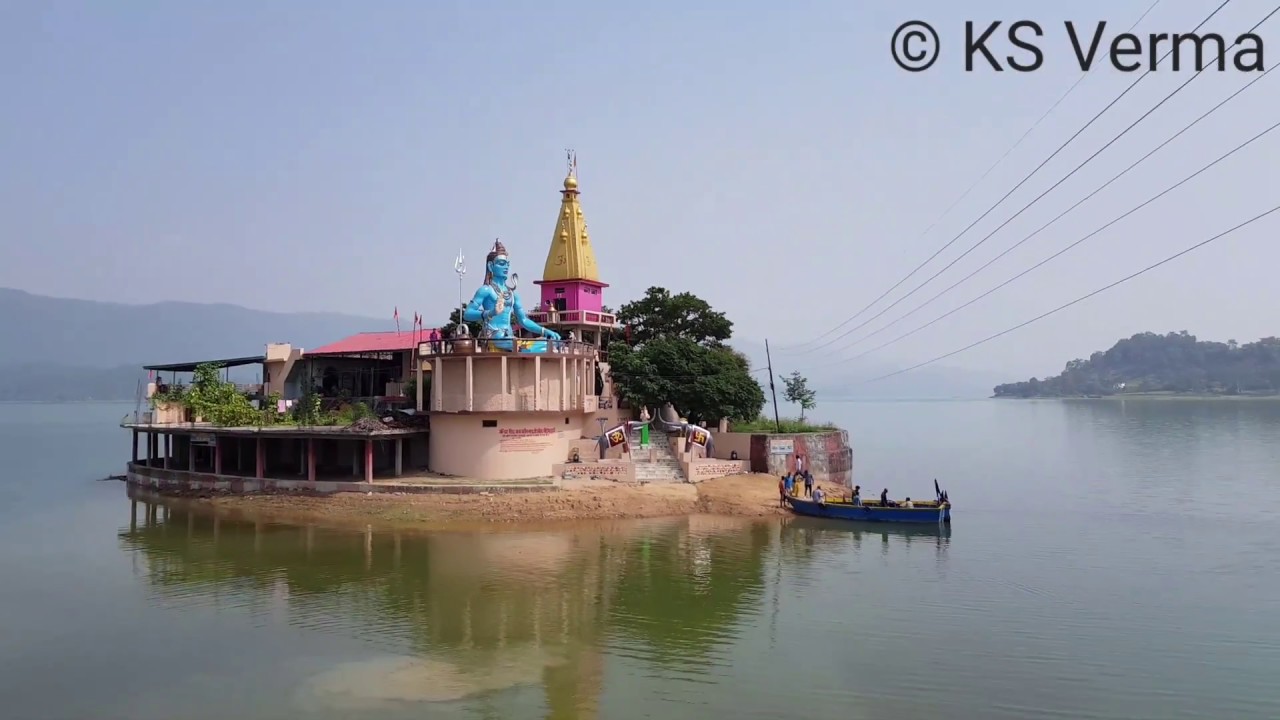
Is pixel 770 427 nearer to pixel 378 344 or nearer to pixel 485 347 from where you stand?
pixel 485 347

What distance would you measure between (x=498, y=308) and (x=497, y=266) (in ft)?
7.31

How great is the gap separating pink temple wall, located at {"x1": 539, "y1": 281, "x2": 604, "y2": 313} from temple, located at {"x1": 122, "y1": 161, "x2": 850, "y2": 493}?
Result: 3.5 inches

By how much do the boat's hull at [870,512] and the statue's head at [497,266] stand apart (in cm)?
1805

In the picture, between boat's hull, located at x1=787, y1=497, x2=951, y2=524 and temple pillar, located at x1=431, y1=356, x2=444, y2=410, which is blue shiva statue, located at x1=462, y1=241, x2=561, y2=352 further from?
boat's hull, located at x1=787, y1=497, x2=951, y2=524

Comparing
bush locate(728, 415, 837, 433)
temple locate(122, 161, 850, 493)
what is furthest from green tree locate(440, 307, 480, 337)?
bush locate(728, 415, 837, 433)

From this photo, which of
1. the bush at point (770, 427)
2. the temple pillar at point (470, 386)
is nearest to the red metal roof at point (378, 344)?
the temple pillar at point (470, 386)

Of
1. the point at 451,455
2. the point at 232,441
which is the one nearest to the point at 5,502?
the point at 232,441

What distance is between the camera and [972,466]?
6756 centimetres

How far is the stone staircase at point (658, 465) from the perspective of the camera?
39656mm

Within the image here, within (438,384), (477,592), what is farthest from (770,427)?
(477,592)

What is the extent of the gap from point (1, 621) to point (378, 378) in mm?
31619

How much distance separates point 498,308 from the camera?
4112 centimetres

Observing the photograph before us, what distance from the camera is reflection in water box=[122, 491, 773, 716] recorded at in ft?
60.0

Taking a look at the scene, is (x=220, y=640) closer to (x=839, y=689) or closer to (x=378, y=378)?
(x=839, y=689)
